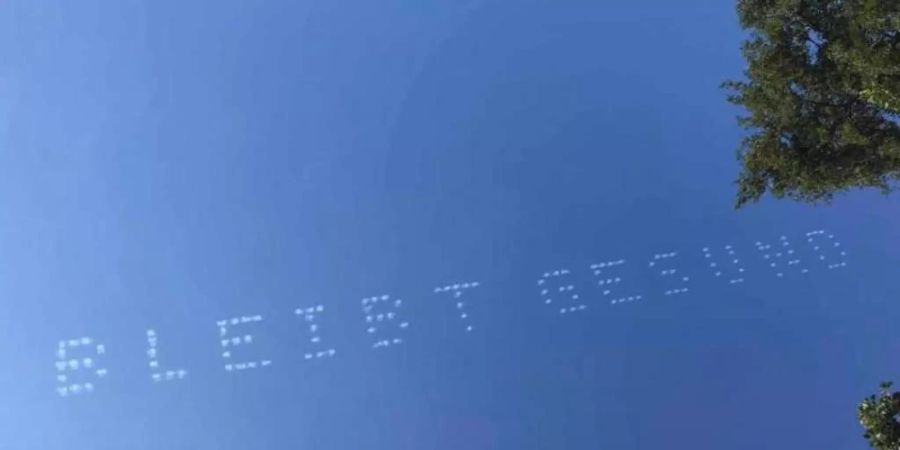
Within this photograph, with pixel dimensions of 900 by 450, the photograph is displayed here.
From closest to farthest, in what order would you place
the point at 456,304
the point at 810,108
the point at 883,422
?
the point at 883,422 < the point at 810,108 < the point at 456,304

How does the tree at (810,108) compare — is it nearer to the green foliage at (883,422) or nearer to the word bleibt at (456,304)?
the green foliage at (883,422)

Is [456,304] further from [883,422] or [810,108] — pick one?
[883,422]

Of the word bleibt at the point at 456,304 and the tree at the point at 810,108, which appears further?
the word bleibt at the point at 456,304

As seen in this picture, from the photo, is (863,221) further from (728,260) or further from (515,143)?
(515,143)

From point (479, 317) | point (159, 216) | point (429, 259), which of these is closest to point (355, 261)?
point (429, 259)

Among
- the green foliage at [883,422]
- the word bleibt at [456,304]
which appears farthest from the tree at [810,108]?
the word bleibt at [456,304]

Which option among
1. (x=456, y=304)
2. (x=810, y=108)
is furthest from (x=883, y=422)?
(x=456, y=304)

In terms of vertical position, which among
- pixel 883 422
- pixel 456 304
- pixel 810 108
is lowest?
pixel 883 422

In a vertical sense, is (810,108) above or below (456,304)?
below

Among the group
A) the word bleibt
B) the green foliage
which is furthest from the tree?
the word bleibt

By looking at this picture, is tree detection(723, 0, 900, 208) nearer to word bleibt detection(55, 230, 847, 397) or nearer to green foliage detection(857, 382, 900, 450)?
green foliage detection(857, 382, 900, 450)
